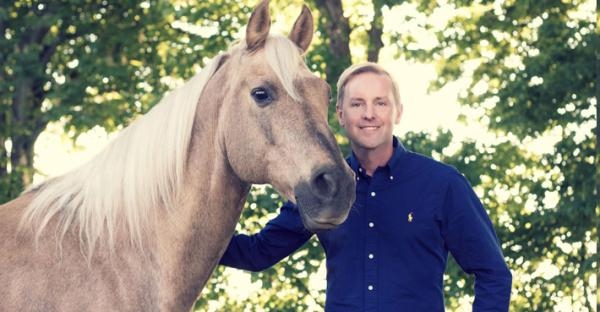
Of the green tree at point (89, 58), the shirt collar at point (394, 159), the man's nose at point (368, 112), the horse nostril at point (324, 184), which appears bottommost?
the horse nostril at point (324, 184)

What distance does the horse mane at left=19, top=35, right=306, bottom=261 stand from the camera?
4.05 meters

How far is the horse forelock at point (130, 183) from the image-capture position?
4059 millimetres

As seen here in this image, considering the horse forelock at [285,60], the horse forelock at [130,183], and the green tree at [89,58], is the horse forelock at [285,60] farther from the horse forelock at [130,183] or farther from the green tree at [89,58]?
the green tree at [89,58]

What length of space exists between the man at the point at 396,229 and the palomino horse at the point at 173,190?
0.36 meters

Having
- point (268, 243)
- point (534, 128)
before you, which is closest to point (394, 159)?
point (268, 243)

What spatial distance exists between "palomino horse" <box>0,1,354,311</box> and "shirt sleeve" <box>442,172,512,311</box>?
0.70m

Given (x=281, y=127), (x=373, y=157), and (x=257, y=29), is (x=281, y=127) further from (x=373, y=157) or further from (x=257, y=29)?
(x=373, y=157)

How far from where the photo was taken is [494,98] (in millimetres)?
14133

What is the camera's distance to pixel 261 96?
4.00 meters

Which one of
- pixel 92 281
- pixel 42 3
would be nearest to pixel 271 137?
pixel 92 281

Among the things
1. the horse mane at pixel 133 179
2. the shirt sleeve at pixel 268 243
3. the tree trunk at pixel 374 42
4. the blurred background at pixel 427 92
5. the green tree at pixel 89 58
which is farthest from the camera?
the tree trunk at pixel 374 42

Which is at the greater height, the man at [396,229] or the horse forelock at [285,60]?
the horse forelock at [285,60]

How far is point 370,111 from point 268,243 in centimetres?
90

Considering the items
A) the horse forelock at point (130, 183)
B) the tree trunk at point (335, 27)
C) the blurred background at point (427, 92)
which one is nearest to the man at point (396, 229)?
the horse forelock at point (130, 183)
